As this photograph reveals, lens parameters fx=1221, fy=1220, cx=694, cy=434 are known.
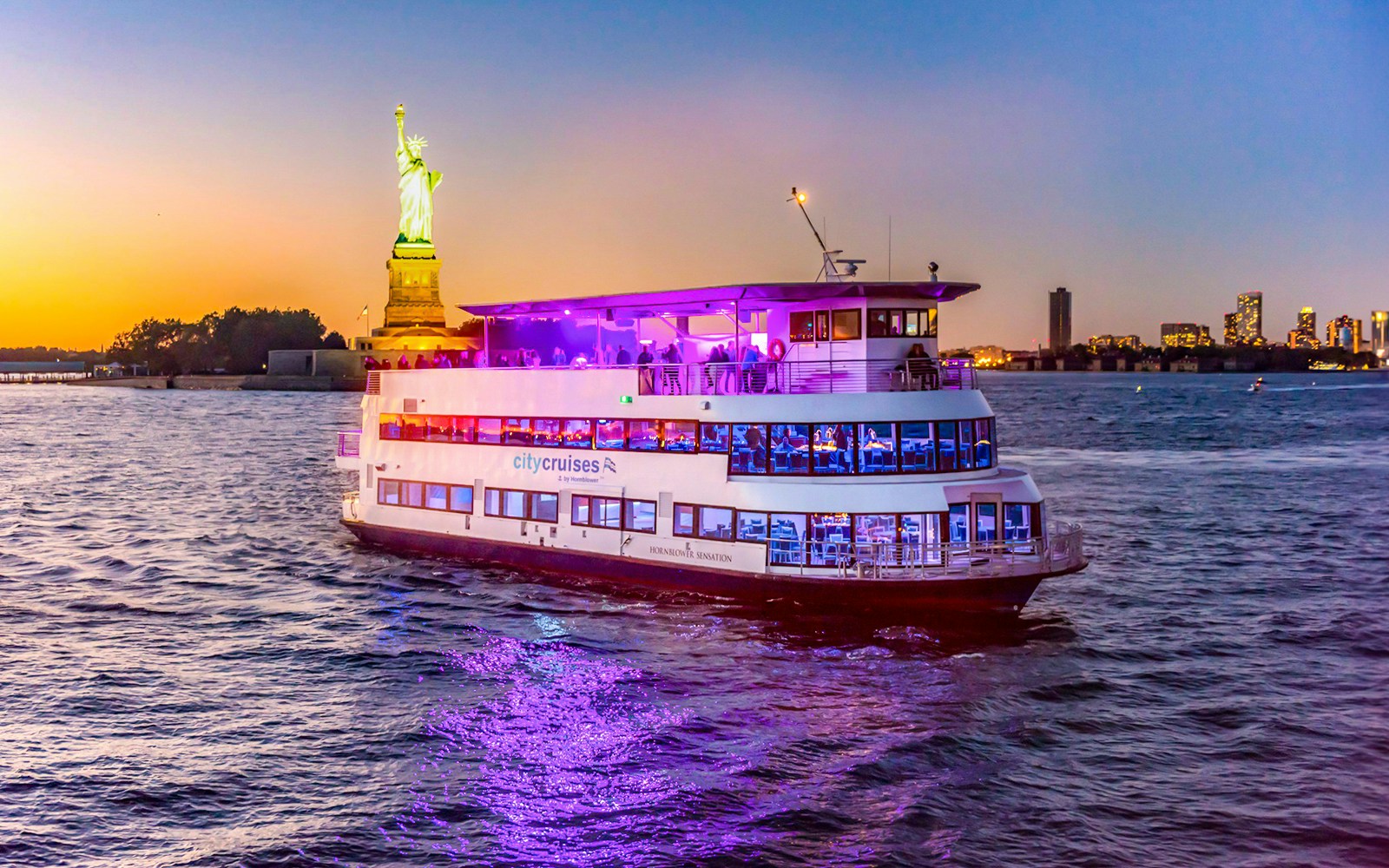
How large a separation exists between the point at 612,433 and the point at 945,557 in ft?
30.8

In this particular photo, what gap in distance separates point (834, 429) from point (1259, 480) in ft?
155

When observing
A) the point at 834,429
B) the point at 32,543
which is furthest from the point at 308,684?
the point at 32,543

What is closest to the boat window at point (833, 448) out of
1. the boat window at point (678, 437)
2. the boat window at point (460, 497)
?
the boat window at point (678, 437)

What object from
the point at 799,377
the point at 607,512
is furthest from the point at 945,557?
the point at 607,512

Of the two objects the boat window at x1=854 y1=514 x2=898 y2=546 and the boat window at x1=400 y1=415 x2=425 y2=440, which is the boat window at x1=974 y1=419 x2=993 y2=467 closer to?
the boat window at x1=854 y1=514 x2=898 y2=546

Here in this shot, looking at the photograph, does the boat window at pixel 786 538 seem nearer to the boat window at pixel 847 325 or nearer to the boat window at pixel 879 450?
the boat window at pixel 879 450

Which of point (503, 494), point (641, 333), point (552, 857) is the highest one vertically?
point (641, 333)

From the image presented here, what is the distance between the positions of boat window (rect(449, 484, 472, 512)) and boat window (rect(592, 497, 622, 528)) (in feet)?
16.4

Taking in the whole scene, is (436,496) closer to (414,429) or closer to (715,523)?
(414,429)

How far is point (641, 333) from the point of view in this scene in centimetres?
3491

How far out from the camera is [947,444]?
1075 inches

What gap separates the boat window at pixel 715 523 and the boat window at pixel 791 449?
1.59 m

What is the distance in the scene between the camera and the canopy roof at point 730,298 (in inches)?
1103

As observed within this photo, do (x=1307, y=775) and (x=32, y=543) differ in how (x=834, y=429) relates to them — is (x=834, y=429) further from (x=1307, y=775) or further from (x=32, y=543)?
(x=32, y=543)
